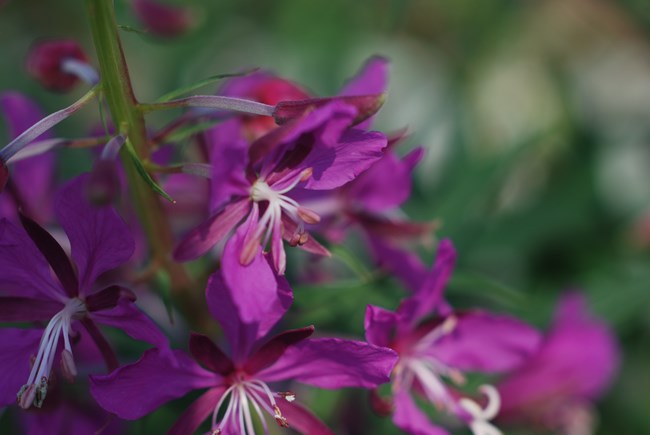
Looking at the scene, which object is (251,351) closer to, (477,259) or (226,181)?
(226,181)

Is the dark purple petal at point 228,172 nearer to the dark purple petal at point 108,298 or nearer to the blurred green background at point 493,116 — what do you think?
the dark purple petal at point 108,298

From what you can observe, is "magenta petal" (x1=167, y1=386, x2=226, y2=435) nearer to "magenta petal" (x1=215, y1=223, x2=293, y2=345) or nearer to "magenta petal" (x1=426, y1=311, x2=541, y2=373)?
"magenta petal" (x1=215, y1=223, x2=293, y2=345)

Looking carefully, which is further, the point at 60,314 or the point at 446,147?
the point at 446,147

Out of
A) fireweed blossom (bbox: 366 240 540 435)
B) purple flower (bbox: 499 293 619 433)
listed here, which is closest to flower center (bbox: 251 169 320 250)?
fireweed blossom (bbox: 366 240 540 435)

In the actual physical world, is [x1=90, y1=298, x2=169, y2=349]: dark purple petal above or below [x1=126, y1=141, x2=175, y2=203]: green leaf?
below

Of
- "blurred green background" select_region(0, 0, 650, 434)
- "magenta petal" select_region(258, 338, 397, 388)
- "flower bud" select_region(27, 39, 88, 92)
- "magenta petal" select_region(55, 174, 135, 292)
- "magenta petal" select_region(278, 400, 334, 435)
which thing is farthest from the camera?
"blurred green background" select_region(0, 0, 650, 434)

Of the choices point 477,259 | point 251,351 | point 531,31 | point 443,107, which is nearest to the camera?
point 251,351

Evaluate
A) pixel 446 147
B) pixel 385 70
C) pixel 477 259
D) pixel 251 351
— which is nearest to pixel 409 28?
pixel 446 147
